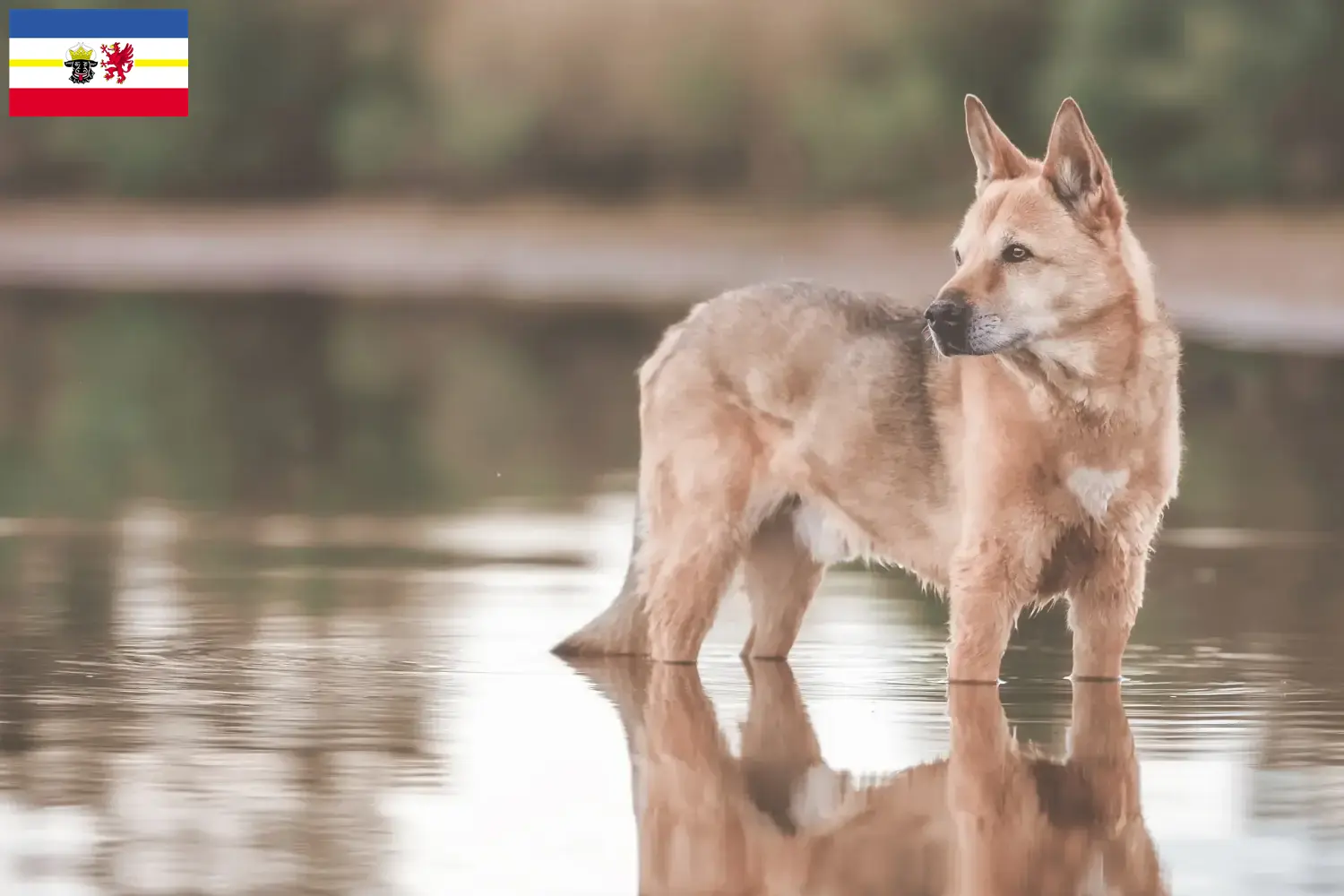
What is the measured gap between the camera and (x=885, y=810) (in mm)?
8633

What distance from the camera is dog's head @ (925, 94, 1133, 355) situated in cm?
1023

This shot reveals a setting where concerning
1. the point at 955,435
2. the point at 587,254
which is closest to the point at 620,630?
the point at 955,435

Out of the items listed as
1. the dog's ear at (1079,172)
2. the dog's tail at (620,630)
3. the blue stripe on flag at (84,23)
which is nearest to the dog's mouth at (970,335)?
the dog's ear at (1079,172)

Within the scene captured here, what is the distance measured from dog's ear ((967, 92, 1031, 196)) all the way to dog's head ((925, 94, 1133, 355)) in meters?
0.16

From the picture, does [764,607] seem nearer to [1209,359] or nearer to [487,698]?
[487,698]

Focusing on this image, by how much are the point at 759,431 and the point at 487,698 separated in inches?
53.0

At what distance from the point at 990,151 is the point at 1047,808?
2.70 m

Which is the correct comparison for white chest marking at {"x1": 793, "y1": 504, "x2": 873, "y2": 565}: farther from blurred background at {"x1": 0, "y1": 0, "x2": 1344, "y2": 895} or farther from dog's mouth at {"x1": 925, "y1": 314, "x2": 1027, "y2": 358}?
dog's mouth at {"x1": 925, "y1": 314, "x2": 1027, "y2": 358}

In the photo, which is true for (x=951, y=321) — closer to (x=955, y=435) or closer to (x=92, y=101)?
(x=955, y=435)

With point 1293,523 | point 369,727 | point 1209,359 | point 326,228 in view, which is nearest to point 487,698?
point 369,727

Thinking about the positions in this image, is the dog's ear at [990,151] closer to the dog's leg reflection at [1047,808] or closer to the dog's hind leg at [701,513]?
the dog's hind leg at [701,513]

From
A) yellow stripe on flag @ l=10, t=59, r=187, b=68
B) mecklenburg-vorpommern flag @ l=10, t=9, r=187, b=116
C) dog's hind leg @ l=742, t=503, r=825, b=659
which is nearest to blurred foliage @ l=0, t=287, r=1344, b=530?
dog's hind leg @ l=742, t=503, r=825, b=659

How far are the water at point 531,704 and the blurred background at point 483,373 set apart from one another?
39 millimetres

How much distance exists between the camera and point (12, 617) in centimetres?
1283
